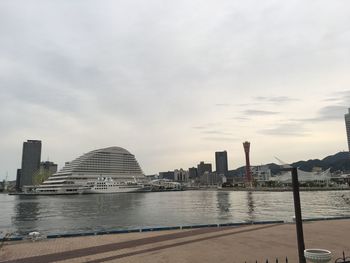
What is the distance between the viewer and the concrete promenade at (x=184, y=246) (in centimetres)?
1520

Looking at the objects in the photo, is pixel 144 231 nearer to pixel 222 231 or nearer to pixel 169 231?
pixel 169 231

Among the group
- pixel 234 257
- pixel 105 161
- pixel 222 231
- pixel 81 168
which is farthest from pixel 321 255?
pixel 105 161

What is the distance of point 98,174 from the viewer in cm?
16888

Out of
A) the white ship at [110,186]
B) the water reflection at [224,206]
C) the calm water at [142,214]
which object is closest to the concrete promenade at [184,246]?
the calm water at [142,214]

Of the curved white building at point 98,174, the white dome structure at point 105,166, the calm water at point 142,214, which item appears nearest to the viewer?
the calm water at point 142,214

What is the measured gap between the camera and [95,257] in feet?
50.8

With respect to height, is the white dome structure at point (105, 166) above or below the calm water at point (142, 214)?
above

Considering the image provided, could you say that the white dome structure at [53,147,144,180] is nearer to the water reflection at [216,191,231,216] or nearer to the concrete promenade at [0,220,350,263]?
the water reflection at [216,191,231,216]

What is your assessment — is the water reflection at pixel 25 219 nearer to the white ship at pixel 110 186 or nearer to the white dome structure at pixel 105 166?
the white ship at pixel 110 186

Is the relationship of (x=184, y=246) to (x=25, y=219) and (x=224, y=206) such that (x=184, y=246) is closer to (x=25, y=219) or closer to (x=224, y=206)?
(x=25, y=219)

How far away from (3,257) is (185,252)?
9151mm

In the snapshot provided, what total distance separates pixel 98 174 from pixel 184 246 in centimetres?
15762

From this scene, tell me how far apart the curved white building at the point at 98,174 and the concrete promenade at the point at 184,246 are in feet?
449

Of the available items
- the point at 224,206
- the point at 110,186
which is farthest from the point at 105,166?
the point at 224,206
